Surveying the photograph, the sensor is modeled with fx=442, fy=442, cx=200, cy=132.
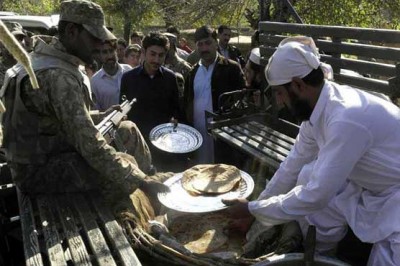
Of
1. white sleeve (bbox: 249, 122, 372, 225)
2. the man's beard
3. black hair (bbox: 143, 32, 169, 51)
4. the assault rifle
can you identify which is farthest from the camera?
black hair (bbox: 143, 32, 169, 51)

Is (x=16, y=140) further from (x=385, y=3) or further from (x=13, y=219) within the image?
(x=385, y=3)

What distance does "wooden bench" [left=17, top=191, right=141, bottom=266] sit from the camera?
2.30 metres

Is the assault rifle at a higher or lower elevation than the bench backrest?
lower

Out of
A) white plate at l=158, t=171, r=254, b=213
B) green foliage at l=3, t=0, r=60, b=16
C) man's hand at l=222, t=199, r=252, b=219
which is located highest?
man's hand at l=222, t=199, r=252, b=219

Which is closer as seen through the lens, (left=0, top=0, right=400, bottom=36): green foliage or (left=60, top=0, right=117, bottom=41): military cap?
(left=60, top=0, right=117, bottom=41): military cap

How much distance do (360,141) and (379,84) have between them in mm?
1584

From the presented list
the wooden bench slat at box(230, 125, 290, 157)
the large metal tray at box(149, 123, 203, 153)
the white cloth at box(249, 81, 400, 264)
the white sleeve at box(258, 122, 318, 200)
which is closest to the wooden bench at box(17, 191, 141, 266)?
the white cloth at box(249, 81, 400, 264)

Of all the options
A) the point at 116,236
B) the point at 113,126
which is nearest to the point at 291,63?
the point at 116,236

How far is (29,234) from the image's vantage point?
2.52m

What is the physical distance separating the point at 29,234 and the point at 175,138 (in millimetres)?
2089

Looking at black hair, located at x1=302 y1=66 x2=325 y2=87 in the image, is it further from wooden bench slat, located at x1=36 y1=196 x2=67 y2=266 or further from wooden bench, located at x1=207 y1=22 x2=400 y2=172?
wooden bench slat, located at x1=36 y1=196 x2=67 y2=266

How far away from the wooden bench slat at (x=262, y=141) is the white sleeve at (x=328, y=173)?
1.47m

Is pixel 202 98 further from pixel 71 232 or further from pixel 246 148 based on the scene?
pixel 71 232

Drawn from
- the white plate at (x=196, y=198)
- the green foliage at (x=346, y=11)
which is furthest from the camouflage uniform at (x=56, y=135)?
the green foliage at (x=346, y=11)
